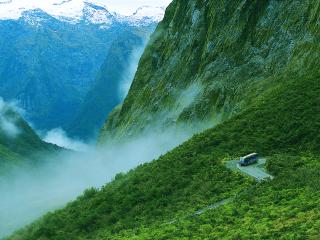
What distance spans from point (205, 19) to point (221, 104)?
43756 millimetres

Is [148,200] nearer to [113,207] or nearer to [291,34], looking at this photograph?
[113,207]

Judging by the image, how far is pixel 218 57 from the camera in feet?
433

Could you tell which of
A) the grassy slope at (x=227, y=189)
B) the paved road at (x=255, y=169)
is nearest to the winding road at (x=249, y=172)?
the paved road at (x=255, y=169)

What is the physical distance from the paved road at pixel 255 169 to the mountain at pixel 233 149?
0.89 meters

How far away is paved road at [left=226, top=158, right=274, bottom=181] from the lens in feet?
202

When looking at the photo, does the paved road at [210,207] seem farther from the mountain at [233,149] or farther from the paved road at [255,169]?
the paved road at [255,169]

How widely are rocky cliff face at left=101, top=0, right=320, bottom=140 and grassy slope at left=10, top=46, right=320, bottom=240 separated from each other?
14658 millimetres

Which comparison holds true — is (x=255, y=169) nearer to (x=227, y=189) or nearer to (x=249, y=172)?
(x=249, y=172)

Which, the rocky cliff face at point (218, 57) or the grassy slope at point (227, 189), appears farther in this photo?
the rocky cliff face at point (218, 57)

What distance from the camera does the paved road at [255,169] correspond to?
6153 centimetres

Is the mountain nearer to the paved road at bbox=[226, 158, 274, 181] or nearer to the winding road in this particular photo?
the winding road

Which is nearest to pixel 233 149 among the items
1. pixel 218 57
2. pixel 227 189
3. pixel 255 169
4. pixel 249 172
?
pixel 255 169

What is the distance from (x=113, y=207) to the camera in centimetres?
6656

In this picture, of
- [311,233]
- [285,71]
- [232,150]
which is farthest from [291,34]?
[311,233]
